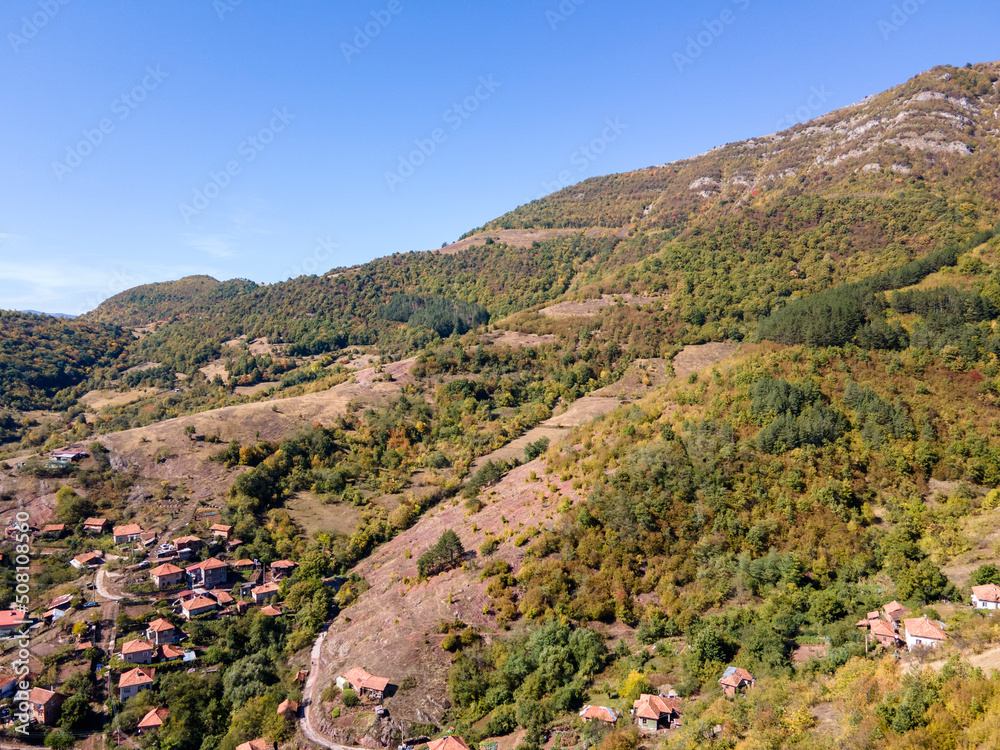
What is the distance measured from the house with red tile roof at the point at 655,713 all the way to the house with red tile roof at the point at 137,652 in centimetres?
3080

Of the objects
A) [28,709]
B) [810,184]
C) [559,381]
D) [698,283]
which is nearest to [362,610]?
[28,709]

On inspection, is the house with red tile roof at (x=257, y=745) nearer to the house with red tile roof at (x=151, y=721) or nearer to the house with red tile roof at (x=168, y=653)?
the house with red tile roof at (x=151, y=721)

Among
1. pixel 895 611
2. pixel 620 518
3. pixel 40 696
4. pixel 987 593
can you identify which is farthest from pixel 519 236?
pixel 40 696

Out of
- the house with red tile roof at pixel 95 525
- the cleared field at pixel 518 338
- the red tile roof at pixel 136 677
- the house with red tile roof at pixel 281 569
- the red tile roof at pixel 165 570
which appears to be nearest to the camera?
the red tile roof at pixel 136 677

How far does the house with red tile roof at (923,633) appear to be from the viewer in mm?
23156

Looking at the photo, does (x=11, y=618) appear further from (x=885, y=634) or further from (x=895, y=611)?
(x=895, y=611)

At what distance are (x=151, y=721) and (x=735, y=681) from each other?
3163 cm

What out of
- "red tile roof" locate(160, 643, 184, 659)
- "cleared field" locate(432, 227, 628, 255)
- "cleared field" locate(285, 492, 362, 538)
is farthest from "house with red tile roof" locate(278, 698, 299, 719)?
"cleared field" locate(432, 227, 628, 255)

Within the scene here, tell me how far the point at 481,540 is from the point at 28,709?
28.8m

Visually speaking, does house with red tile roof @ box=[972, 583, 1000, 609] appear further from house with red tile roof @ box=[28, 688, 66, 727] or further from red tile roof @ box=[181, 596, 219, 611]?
Answer: house with red tile roof @ box=[28, 688, 66, 727]

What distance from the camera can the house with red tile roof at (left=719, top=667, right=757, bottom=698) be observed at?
25.1 meters

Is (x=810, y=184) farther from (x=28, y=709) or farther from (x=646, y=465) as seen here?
(x=28, y=709)

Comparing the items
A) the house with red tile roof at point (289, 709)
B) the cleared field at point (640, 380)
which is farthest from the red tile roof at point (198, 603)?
the cleared field at point (640, 380)

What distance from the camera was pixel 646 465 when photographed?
40.4 m
